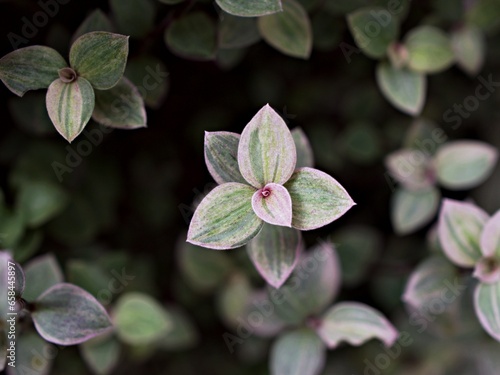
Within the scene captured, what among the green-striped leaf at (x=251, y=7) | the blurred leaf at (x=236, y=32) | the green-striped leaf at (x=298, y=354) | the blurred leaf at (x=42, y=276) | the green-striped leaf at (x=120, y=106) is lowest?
the green-striped leaf at (x=298, y=354)

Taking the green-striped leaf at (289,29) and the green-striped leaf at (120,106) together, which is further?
the green-striped leaf at (289,29)

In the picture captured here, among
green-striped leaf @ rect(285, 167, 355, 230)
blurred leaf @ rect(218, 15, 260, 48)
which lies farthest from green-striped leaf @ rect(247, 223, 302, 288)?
blurred leaf @ rect(218, 15, 260, 48)

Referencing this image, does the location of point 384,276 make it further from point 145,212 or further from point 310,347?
point 145,212

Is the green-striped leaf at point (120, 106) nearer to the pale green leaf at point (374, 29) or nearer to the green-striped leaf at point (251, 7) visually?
the green-striped leaf at point (251, 7)

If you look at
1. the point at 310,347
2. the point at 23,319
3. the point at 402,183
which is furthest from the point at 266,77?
the point at 23,319

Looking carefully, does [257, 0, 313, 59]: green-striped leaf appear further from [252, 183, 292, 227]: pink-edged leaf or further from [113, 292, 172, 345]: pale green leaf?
[113, 292, 172, 345]: pale green leaf

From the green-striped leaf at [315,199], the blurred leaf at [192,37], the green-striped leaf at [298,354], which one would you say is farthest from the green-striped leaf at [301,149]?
the green-striped leaf at [298,354]
